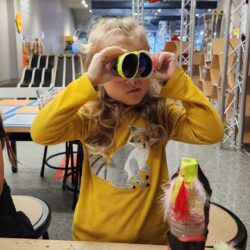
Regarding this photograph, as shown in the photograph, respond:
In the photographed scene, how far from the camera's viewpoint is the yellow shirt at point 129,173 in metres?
0.99

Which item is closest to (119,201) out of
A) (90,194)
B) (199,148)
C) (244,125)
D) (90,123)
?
(90,194)

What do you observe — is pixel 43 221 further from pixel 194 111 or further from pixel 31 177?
pixel 31 177

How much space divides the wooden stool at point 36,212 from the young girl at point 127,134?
305 mm

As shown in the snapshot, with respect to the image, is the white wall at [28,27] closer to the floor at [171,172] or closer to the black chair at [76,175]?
the floor at [171,172]

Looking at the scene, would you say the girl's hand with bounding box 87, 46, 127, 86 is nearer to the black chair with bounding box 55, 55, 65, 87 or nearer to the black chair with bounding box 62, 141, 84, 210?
the black chair with bounding box 62, 141, 84, 210

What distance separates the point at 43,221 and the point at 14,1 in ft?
28.0

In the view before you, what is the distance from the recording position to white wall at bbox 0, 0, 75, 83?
8.27 meters

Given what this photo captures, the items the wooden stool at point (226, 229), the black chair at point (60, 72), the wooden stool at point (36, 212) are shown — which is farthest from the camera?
the black chair at point (60, 72)

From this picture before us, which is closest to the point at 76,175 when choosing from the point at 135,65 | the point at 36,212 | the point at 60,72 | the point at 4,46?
the point at 36,212

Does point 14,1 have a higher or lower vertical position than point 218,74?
higher

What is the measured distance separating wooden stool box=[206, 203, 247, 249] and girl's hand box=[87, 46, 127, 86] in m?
0.58

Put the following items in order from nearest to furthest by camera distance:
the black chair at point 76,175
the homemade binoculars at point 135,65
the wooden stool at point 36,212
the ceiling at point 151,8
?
the homemade binoculars at point 135,65
the wooden stool at point 36,212
the black chair at point 76,175
the ceiling at point 151,8

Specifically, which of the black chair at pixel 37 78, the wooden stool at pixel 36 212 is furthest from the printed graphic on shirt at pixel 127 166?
the black chair at pixel 37 78

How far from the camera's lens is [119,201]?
3.35 feet
